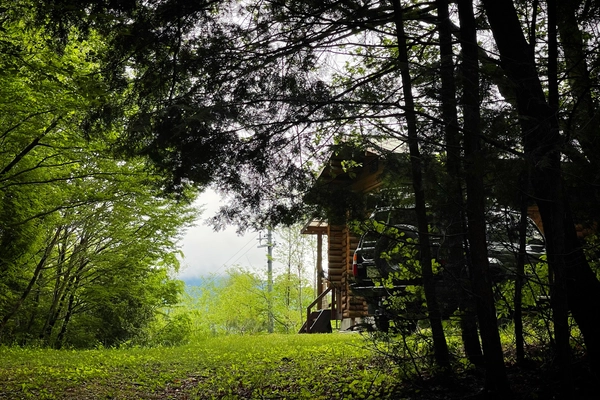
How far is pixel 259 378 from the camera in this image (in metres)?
6.45

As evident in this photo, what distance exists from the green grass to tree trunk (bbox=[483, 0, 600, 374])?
1827 mm

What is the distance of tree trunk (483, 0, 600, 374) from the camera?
381cm

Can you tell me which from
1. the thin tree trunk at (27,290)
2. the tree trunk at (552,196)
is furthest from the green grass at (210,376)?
the thin tree trunk at (27,290)

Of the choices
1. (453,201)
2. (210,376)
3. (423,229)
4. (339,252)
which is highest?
(339,252)

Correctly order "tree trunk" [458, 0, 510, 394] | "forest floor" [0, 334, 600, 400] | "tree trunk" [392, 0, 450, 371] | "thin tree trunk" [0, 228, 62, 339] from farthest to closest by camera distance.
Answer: "thin tree trunk" [0, 228, 62, 339] → "forest floor" [0, 334, 600, 400] → "tree trunk" [392, 0, 450, 371] → "tree trunk" [458, 0, 510, 394]

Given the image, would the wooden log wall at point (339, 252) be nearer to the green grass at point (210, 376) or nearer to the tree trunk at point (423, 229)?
the green grass at point (210, 376)

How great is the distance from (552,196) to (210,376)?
521 cm

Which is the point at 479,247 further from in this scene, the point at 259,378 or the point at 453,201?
the point at 259,378

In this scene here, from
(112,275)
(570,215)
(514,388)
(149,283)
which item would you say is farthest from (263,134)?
(149,283)

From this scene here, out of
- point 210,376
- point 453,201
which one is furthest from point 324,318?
point 453,201

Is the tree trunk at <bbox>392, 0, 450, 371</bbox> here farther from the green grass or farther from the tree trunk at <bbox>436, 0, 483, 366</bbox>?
the green grass

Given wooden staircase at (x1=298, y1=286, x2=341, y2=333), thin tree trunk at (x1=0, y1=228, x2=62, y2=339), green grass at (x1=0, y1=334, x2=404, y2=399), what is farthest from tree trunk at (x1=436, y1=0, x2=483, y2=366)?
wooden staircase at (x1=298, y1=286, x2=341, y2=333)

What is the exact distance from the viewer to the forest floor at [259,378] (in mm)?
4828

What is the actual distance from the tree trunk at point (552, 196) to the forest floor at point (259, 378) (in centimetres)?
49
